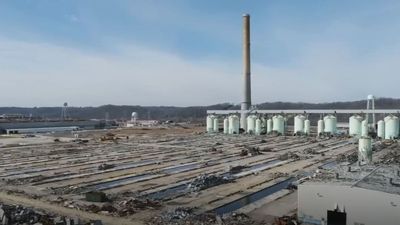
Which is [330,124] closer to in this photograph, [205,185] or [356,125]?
[356,125]

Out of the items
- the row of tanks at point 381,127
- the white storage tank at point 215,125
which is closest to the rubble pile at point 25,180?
the row of tanks at point 381,127

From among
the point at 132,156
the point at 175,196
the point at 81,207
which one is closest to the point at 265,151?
the point at 132,156

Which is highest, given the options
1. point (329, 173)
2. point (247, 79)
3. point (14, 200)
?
point (247, 79)

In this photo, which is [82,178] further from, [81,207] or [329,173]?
[329,173]

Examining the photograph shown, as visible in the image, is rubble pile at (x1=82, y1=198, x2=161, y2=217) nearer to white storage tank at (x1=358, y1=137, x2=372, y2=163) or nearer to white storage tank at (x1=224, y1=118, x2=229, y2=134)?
white storage tank at (x1=358, y1=137, x2=372, y2=163)

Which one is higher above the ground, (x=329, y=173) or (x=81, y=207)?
(x=329, y=173)
